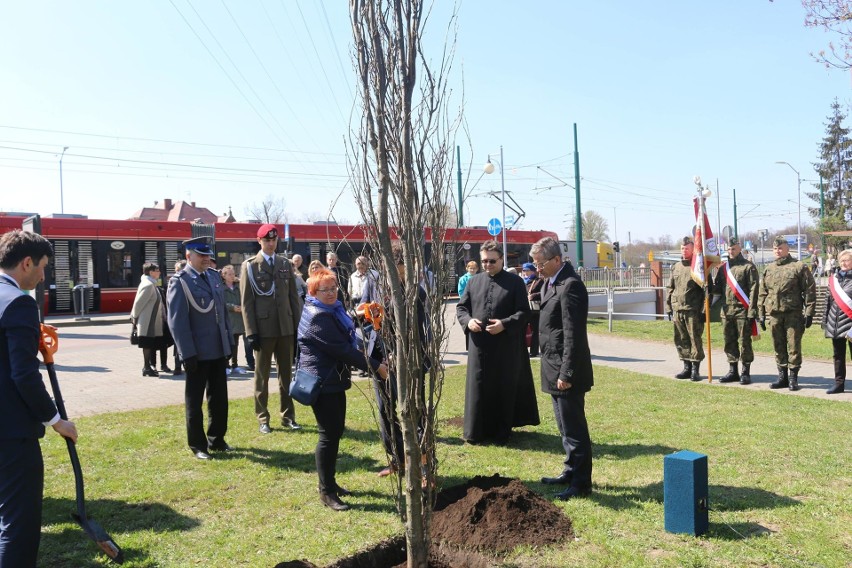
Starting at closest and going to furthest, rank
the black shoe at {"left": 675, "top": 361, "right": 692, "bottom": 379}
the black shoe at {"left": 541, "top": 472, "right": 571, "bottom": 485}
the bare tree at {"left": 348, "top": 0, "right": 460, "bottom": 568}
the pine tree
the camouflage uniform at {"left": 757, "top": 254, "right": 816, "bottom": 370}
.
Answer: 1. the bare tree at {"left": 348, "top": 0, "right": 460, "bottom": 568}
2. the black shoe at {"left": 541, "top": 472, "right": 571, "bottom": 485}
3. the camouflage uniform at {"left": 757, "top": 254, "right": 816, "bottom": 370}
4. the black shoe at {"left": 675, "top": 361, "right": 692, "bottom": 379}
5. the pine tree

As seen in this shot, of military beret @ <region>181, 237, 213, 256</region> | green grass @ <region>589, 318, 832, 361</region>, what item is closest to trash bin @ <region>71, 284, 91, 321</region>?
green grass @ <region>589, 318, 832, 361</region>

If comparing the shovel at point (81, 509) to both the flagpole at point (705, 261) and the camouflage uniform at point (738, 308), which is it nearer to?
the flagpole at point (705, 261)

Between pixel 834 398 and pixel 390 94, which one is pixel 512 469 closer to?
pixel 390 94

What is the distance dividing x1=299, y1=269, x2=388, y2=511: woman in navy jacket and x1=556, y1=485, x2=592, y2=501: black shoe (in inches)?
64.1

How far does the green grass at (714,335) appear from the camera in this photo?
13812 millimetres

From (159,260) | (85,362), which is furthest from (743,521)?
(159,260)

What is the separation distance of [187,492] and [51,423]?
2.18 m

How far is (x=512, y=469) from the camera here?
5.89 metres

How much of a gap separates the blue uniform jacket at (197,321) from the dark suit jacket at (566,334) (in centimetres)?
309

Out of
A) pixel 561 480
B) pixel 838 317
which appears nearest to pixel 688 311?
pixel 838 317

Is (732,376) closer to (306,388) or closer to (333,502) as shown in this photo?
(333,502)

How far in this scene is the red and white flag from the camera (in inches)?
407

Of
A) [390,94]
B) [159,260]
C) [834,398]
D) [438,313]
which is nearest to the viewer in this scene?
[390,94]

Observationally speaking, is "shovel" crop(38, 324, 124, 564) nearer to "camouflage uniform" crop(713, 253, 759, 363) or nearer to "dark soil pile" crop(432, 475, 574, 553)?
"dark soil pile" crop(432, 475, 574, 553)
